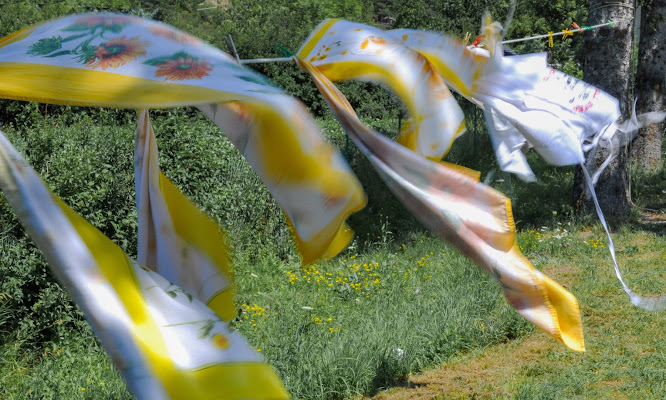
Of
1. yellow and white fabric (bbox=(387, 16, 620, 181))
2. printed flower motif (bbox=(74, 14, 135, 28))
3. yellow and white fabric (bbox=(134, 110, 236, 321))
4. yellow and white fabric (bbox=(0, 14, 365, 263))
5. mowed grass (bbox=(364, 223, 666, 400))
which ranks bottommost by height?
mowed grass (bbox=(364, 223, 666, 400))

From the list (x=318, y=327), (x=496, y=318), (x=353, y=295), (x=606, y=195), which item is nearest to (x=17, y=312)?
(x=318, y=327)

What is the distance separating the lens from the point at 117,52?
207 centimetres

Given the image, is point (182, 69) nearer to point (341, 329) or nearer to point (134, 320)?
point (134, 320)

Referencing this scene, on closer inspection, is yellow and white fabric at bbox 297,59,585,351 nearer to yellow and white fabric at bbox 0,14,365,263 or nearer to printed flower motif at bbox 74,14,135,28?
yellow and white fabric at bbox 0,14,365,263

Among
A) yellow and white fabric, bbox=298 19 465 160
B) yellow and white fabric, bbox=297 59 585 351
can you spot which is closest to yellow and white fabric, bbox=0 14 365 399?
yellow and white fabric, bbox=297 59 585 351

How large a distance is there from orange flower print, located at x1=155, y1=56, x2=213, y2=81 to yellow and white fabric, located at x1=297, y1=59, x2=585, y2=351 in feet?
1.91

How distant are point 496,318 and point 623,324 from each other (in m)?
1.03

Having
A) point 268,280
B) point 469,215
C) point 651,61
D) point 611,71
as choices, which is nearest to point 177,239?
point 469,215

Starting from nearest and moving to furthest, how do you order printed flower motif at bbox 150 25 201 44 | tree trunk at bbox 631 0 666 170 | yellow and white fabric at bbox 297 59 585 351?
printed flower motif at bbox 150 25 201 44 < yellow and white fabric at bbox 297 59 585 351 < tree trunk at bbox 631 0 666 170

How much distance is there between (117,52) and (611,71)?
7886 millimetres

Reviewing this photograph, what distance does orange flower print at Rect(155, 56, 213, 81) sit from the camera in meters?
2.02

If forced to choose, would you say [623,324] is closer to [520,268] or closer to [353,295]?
[353,295]

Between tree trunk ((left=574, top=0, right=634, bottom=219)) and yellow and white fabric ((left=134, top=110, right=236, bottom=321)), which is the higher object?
yellow and white fabric ((left=134, top=110, right=236, bottom=321))

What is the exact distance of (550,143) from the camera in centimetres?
311
